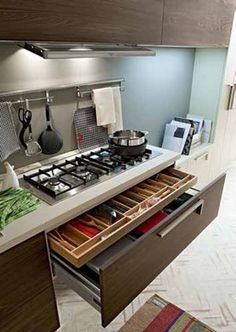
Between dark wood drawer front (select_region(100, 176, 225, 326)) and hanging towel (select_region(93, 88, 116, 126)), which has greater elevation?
hanging towel (select_region(93, 88, 116, 126))

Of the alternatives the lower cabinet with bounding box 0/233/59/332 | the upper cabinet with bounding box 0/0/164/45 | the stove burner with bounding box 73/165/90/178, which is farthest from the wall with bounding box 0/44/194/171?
the lower cabinet with bounding box 0/233/59/332

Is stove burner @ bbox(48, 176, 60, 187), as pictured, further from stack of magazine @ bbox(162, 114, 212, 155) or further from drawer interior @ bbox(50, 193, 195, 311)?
stack of magazine @ bbox(162, 114, 212, 155)

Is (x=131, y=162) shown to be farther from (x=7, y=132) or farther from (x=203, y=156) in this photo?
(x=203, y=156)

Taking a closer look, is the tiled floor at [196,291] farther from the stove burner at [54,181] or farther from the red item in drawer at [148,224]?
the stove burner at [54,181]

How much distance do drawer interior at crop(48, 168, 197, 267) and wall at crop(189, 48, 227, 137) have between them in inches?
42.1

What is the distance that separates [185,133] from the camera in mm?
2242

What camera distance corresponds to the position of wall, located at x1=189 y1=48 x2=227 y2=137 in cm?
228

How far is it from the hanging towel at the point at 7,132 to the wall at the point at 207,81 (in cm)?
178

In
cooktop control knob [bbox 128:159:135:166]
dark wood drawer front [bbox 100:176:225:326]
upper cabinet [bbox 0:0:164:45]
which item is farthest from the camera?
cooktop control knob [bbox 128:159:135:166]

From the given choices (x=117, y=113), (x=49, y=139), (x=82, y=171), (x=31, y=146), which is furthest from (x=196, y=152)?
(x=31, y=146)

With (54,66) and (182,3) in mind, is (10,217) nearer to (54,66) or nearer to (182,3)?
(54,66)

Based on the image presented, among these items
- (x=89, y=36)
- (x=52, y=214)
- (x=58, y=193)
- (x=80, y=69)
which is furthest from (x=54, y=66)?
(x=52, y=214)

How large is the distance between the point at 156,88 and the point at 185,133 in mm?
457

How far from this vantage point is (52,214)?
107 centimetres
